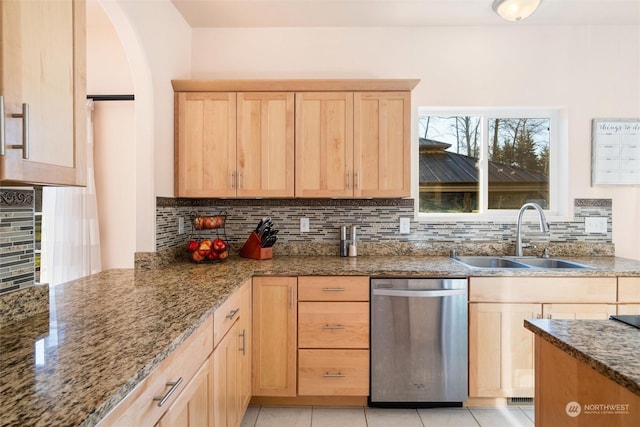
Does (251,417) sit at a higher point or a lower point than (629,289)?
lower

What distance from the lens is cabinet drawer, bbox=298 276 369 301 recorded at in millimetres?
2156

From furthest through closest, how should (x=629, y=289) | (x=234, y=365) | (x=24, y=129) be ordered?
(x=629, y=289)
(x=234, y=365)
(x=24, y=129)

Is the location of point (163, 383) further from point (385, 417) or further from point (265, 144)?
point (265, 144)

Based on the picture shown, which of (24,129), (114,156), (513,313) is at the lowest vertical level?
(513,313)

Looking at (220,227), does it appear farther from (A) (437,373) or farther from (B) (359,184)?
(A) (437,373)

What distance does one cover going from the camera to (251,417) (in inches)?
84.4

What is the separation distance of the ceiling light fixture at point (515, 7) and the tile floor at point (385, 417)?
2390 mm

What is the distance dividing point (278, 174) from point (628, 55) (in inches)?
111

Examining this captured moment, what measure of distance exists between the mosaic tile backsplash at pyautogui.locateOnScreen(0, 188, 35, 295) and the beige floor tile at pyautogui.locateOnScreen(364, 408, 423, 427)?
1.86m

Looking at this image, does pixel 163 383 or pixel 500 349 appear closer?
pixel 163 383

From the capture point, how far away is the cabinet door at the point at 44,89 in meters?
0.80

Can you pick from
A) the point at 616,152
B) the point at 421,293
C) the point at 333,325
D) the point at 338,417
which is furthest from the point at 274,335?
the point at 616,152

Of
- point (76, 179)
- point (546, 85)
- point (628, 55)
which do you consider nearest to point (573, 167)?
point (546, 85)

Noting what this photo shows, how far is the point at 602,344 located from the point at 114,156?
3100mm
